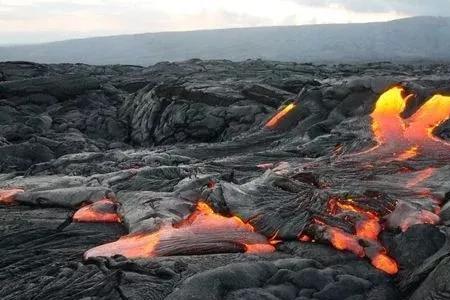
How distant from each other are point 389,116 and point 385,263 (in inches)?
382

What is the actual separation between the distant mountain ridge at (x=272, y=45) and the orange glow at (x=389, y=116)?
4260 inches

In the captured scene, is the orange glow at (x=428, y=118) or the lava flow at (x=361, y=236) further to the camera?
the orange glow at (x=428, y=118)

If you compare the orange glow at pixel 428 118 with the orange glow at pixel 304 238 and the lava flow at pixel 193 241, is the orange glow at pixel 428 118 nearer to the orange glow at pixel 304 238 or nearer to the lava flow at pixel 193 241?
the orange glow at pixel 304 238

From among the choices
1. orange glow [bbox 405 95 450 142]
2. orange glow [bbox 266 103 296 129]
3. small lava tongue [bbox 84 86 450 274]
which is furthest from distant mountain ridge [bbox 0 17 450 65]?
small lava tongue [bbox 84 86 450 274]

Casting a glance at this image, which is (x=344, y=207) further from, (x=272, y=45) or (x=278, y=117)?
(x=272, y=45)

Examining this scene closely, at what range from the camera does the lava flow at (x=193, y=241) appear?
26.8 ft

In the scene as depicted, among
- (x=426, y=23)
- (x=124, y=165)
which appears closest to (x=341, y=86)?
(x=124, y=165)

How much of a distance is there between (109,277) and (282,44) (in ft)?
455

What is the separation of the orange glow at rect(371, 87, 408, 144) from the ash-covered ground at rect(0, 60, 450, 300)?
0.06 meters

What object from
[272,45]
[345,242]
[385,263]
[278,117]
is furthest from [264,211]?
[272,45]

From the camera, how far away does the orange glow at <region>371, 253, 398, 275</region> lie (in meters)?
7.63

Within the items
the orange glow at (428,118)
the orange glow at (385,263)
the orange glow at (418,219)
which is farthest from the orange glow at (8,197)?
the orange glow at (428,118)

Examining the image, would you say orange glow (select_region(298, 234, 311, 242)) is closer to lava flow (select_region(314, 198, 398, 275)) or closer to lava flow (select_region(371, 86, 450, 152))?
lava flow (select_region(314, 198, 398, 275))

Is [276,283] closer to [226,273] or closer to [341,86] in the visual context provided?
[226,273]
